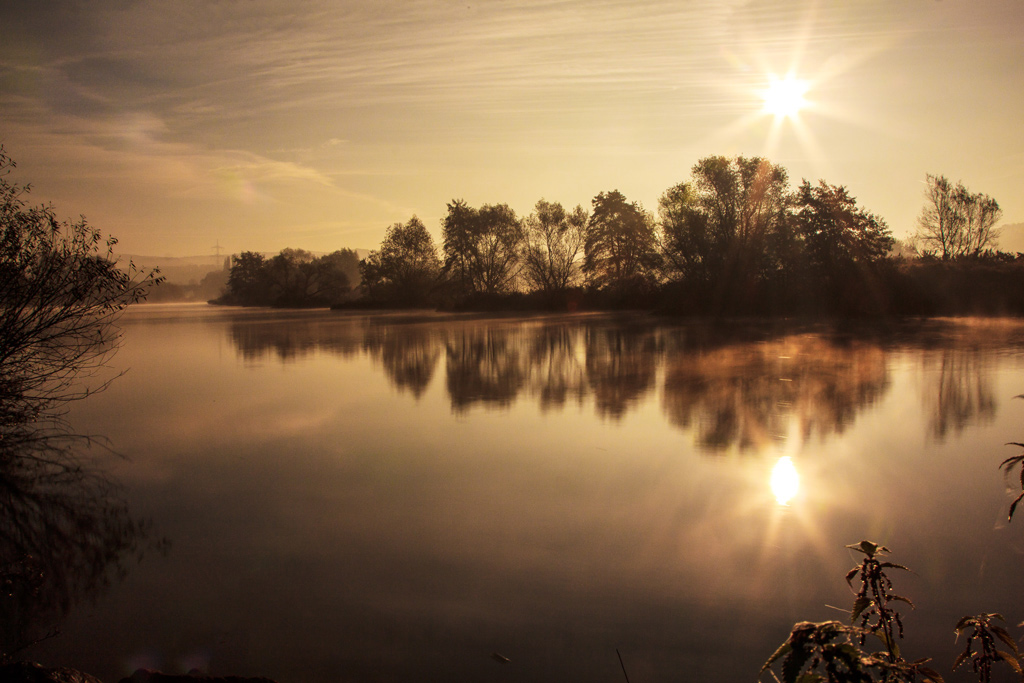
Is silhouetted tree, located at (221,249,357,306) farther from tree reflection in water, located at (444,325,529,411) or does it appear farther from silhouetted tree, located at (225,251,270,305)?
tree reflection in water, located at (444,325,529,411)

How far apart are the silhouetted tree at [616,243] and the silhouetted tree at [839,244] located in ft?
46.7

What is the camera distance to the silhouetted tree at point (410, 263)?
64.1m

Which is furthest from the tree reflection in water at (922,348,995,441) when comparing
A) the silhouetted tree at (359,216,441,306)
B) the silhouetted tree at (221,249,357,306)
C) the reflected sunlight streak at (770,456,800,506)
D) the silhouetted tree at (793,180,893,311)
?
the silhouetted tree at (221,249,357,306)

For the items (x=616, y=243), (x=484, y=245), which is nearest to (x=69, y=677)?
(x=616, y=243)

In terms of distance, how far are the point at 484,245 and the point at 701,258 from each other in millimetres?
23671

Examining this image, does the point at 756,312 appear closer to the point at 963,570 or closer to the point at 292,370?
the point at 292,370

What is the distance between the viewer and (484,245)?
58.4 m

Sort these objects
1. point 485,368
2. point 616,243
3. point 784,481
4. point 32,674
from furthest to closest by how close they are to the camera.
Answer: point 616,243
point 485,368
point 784,481
point 32,674

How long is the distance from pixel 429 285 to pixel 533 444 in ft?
190

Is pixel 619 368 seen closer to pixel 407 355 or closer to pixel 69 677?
pixel 407 355

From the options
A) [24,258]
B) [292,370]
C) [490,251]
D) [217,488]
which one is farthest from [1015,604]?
[490,251]

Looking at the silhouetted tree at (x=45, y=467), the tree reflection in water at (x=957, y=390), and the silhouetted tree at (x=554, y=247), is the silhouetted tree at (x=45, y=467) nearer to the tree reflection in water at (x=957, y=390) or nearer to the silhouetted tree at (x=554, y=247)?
the tree reflection in water at (x=957, y=390)

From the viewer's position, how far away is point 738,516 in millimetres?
5395

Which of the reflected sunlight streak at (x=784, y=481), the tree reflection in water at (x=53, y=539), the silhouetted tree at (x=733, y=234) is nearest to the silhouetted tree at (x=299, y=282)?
the silhouetted tree at (x=733, y=234)
